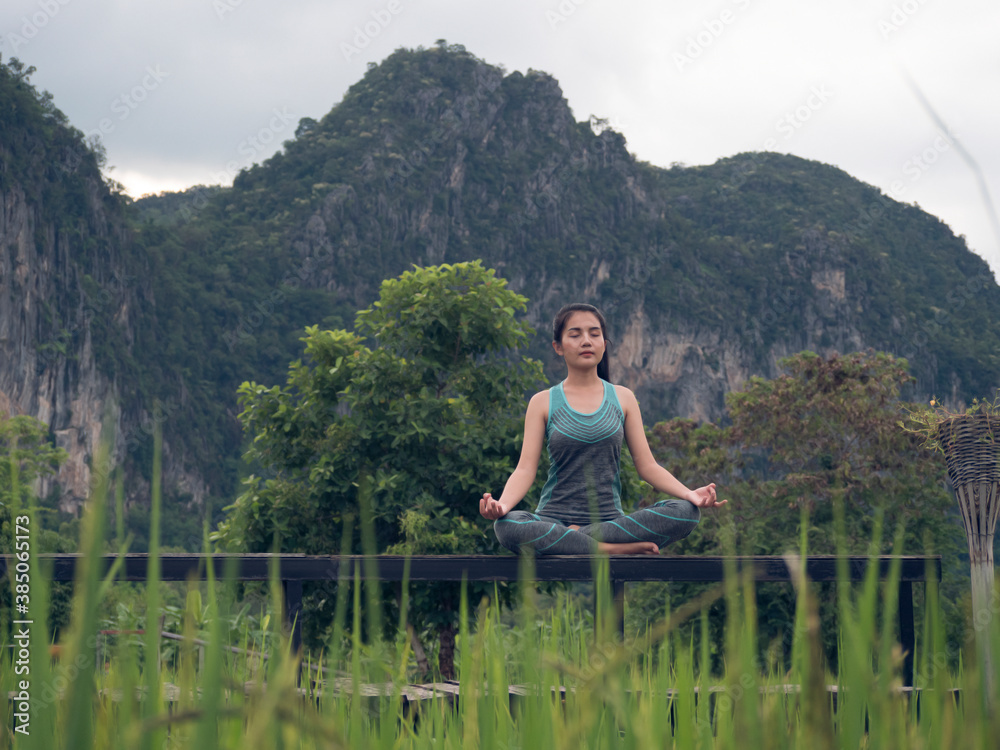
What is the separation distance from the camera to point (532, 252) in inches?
2783

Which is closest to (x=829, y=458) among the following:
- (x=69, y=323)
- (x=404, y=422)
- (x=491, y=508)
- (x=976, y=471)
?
(x=404, y=422)

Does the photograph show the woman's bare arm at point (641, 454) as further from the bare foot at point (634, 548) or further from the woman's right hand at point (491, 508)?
the woman's right hand at point (491, 508)

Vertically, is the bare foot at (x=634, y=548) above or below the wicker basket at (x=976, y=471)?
below

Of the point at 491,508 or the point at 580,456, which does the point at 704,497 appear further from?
the point at 491,508

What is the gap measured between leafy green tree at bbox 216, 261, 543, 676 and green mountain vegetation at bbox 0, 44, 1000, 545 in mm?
51392

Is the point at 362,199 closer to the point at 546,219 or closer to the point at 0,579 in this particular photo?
the point at 546,219

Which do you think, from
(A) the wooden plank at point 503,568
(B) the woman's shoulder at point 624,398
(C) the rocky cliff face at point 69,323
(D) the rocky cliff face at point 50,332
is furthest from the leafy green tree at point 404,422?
(D) the rocky cliff face at point 50,332

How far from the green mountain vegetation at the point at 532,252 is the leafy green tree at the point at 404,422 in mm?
51392

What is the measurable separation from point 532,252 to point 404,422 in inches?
2592

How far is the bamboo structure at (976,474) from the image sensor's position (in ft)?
8.95

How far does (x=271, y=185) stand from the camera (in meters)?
66.4

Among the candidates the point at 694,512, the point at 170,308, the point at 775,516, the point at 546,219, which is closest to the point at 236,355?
the point at 170,308

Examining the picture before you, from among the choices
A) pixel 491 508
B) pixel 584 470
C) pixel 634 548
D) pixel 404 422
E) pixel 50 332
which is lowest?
pixel 634 548

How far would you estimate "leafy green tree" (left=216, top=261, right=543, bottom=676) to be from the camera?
5.60 meters
